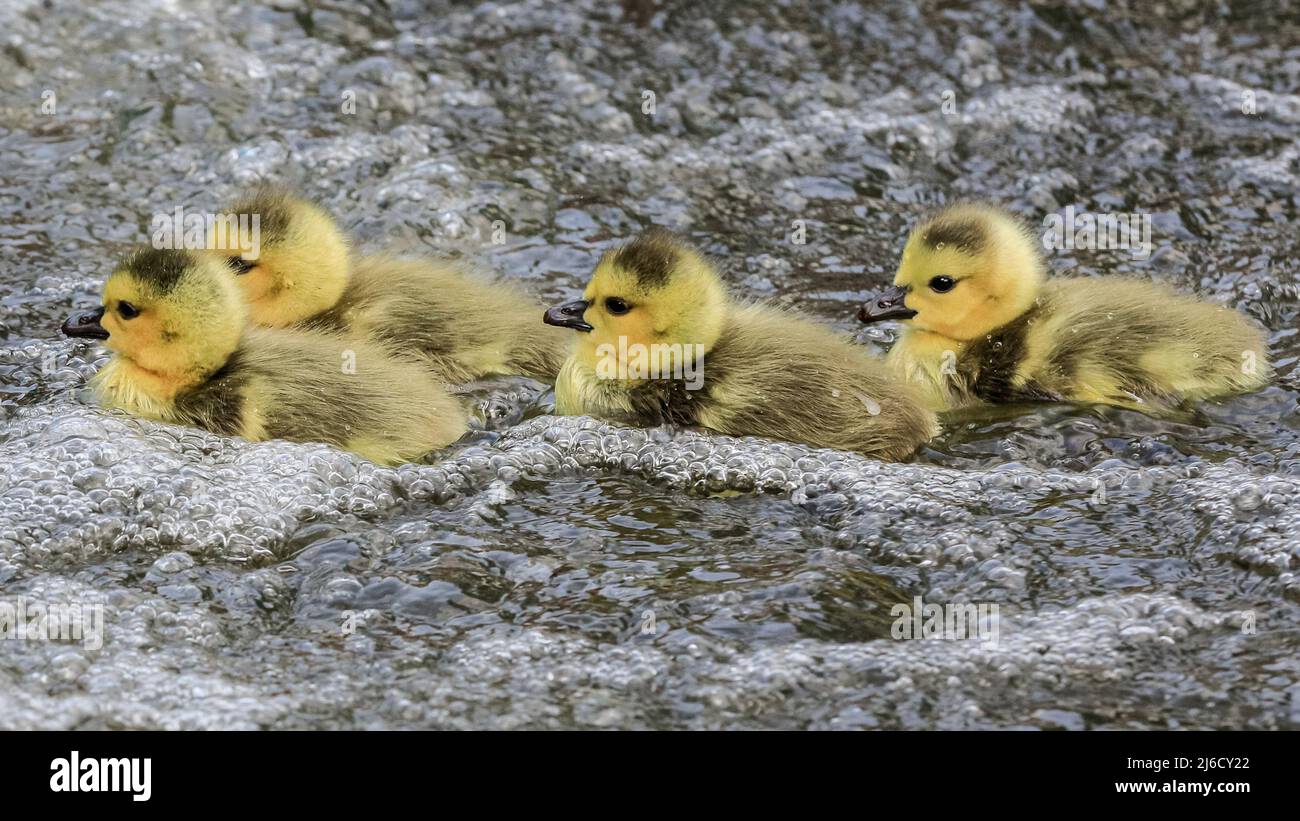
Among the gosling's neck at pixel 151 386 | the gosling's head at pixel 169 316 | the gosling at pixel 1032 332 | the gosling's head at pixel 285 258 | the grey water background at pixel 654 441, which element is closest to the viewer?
the grey water background at pixel 654 441

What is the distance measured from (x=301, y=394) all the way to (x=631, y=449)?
1.03 m

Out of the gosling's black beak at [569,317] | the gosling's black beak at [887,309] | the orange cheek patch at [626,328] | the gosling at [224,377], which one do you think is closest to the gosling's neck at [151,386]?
the gosling at [224,377]

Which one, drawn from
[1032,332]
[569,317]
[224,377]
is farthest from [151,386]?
[1032,332]

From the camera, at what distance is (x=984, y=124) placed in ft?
25.7

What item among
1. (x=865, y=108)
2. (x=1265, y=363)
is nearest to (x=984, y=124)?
(x=865, y=108)

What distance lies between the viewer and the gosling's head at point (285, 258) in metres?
5.79

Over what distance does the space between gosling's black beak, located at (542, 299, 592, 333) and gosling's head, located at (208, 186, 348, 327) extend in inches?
35.2

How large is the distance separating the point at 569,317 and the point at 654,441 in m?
0.49

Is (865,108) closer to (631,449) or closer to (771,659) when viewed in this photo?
(631,449)

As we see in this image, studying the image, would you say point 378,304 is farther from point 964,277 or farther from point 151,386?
point 964,277

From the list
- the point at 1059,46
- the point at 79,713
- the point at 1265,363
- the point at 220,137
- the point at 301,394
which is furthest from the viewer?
the point at 1059,46

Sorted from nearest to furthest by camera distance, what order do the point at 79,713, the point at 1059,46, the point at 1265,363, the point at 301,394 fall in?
the point at 79,713, the point at 301,394, the point at 1265,363, the point at 1059,46

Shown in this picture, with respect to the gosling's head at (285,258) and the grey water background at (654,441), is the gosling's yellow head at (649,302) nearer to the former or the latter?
the grey water background at (654,441)

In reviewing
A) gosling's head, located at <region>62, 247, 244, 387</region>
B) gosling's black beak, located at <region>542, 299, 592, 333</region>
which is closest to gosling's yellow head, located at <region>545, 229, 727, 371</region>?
gosling's black beak, located at <region>542, 299, 592, 333</region>
